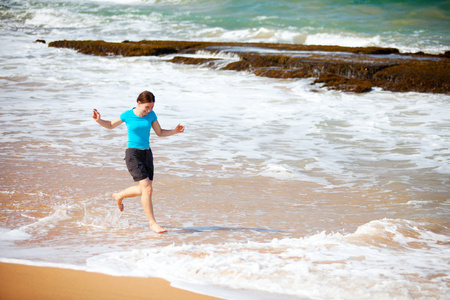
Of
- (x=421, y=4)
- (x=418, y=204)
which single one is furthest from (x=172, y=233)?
(x=421, y=4)

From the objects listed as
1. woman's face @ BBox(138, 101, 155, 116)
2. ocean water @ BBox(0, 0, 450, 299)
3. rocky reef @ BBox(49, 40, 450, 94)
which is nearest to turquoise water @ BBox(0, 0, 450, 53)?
rocky reef @ BBox(49, 40, 450, 94)

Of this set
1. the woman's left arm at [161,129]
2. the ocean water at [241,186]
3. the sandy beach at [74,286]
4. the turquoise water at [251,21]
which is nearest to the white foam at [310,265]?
the ocean water at [241,186]

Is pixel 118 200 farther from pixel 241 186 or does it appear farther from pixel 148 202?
pixel 241 186

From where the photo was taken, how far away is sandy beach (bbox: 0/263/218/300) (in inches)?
117

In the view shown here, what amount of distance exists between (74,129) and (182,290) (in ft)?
21.0

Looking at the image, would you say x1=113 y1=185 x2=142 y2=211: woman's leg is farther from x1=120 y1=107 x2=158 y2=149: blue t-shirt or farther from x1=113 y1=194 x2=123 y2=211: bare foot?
x1=120 y1=107 x2=158 y2=149: blue t-shirt

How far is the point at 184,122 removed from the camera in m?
9.95

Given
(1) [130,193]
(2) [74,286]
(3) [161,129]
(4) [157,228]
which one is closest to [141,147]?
(3) [161,129]

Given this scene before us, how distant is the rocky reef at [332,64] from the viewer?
47.3ft

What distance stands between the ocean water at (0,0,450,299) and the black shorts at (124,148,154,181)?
0.49m

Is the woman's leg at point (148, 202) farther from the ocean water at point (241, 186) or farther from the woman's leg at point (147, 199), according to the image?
the ocean water at point (241, 186)

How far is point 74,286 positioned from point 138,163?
159 centimetres

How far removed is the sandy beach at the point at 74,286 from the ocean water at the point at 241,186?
0.39 ft

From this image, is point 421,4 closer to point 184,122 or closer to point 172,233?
point 184,122
